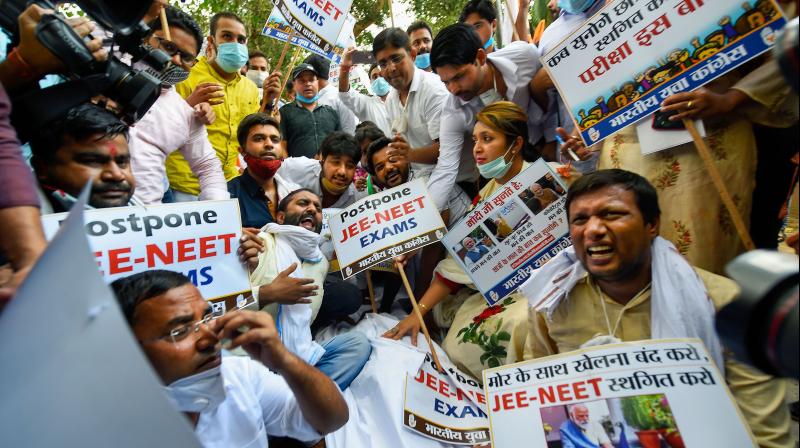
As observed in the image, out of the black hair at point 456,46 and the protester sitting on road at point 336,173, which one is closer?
the black hair at point 456,46

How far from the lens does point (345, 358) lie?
307 cm

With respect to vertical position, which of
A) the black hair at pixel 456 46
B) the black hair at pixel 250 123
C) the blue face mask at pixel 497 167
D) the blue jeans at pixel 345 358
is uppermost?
the black hair at pixel 250 123

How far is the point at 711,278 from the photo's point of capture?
1925 mm

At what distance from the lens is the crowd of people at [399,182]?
5.54 feet

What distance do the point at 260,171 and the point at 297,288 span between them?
1442 millimetres

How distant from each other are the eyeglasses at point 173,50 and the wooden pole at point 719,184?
308 centimetres

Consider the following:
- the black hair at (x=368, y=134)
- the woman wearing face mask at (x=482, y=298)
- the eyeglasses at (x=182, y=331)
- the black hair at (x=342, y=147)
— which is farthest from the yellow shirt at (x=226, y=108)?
the eyeglasses at (x=182, y=331)

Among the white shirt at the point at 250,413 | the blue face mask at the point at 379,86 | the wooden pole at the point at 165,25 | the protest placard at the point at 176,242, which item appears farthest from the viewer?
the blue face mask at the point at 379,86

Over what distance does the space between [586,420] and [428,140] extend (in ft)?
10.6

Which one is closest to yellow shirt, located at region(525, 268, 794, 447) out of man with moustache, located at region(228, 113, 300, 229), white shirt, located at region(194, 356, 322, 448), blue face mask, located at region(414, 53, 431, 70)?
white shirt, located at region(194, 356, 322, 448)

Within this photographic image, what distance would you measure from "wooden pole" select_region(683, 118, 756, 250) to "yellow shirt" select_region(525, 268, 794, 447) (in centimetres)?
27

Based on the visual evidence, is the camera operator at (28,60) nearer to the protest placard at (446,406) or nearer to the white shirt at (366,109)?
the protest placard at (446,406)

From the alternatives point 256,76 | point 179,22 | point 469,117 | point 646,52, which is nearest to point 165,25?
point 179,22

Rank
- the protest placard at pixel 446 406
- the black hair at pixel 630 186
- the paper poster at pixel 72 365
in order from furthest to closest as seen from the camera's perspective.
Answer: the protest placard at pixel 446 406 → the black hair at pixel 630 186 → the paper poster at pixel 72 365
